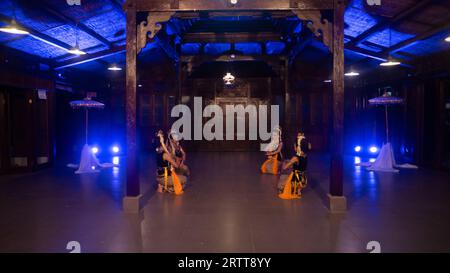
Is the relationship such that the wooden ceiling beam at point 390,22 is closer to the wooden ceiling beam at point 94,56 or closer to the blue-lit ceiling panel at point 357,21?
the blue-lit ceiling panel at point 357,21

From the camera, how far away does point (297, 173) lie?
612 cm

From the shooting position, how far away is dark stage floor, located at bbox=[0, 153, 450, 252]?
3883mm

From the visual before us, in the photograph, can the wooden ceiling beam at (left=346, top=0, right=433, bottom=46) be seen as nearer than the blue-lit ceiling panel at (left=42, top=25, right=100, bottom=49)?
Yes

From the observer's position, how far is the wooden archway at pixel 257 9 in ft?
17.3

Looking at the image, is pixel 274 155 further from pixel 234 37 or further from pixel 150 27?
pixel 150 27

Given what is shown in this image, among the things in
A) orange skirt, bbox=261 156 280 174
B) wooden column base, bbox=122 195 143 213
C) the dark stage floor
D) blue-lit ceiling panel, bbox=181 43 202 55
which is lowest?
the dark stage floor

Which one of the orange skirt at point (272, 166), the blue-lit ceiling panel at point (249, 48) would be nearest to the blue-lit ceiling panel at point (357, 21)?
the blue-lit ceiling panel at point (249, 48)

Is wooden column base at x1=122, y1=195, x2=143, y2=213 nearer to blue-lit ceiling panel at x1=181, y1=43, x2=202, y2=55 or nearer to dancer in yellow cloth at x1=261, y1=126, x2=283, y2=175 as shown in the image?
dancer in yellow cloth at x1=261, y1=126, x2=283, y2=175

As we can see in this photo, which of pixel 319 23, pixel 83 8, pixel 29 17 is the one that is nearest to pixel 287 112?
pixel 319 23

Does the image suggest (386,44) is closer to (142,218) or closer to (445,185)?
(445,185)

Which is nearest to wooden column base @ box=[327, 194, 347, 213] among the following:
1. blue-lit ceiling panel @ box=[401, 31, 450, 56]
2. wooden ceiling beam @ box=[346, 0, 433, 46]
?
wooden ceiling beam @ box=[346, 0, 433, 46]

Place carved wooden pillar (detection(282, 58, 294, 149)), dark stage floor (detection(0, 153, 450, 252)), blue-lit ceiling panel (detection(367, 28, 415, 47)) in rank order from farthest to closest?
carved wooden pillar (detection(282, 58, 294, 149))
blue-lit ceiling panel (detection(367, 28, 415, 47))
dark stage floor (detection(0, 153, 450, 252))

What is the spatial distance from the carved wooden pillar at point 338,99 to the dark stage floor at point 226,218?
0.57 m
